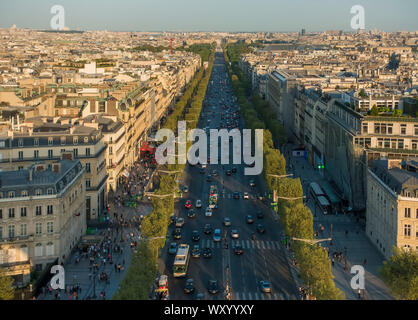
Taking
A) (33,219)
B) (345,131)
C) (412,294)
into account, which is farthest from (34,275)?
(345,131)

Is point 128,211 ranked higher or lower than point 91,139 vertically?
lower

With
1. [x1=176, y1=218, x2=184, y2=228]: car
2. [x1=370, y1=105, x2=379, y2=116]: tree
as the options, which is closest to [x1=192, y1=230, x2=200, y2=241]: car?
[x1=176, y1=218, x2=184, y2=228]: car

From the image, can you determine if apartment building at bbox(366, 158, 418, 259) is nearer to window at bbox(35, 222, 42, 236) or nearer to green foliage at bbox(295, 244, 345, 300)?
green foliage at bbox(295, 244, 345, 300)

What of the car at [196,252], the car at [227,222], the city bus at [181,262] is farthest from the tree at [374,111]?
the city bus at [181,262]

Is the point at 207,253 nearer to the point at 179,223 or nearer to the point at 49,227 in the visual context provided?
the point at 179,223

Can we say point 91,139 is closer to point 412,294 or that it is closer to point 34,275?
point 34,275

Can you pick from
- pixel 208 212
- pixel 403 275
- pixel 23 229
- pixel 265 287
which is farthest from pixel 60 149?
pixel 403 275
